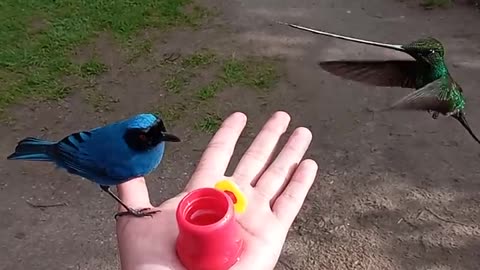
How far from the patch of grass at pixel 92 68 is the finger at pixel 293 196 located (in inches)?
97.3

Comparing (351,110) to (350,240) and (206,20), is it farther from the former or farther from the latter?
(206,20)

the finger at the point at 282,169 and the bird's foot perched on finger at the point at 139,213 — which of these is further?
the finger at the point at 282,169

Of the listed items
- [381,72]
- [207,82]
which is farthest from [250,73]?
[381,72]

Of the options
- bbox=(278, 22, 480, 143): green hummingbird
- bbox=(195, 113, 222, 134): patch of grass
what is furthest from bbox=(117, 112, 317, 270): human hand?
bbox=(195, 113, 222, 134): patch of grass

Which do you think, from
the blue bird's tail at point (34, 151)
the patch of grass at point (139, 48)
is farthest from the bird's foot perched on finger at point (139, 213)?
the patch of grass at point (139, 48)

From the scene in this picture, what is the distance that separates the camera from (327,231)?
3266 millimetres

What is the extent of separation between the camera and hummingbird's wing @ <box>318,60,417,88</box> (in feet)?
5.94

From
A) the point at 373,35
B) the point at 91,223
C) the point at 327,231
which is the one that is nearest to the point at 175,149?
the point at 91,223

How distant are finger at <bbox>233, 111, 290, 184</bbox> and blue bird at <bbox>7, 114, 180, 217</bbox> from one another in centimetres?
35

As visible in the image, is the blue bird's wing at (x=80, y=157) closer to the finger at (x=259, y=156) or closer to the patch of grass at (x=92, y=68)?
the finger at (x=259, y=156)

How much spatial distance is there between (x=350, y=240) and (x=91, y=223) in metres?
1.24

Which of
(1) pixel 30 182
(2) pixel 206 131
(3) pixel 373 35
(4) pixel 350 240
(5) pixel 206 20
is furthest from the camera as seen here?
(5) pixel 206 20

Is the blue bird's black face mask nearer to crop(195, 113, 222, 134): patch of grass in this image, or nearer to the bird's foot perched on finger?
the bird's foot perched on finger

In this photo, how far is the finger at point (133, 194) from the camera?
229 cm
